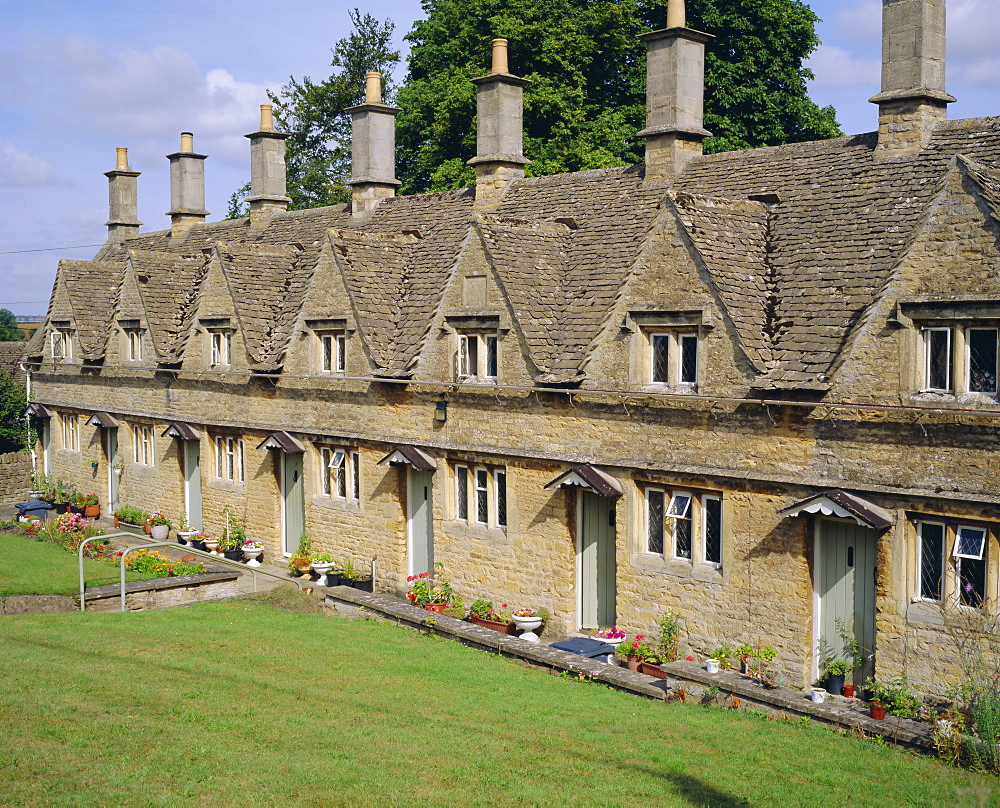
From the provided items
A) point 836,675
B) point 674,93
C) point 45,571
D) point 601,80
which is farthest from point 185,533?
point 601,80

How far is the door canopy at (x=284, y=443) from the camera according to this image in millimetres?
25047

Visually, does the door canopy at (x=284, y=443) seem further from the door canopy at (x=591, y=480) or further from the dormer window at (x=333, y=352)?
the door canopy at (x=591, y=480)

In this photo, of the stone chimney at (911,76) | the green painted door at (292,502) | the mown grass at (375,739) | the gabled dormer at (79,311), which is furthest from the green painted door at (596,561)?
the gabled dormer at (79,311)

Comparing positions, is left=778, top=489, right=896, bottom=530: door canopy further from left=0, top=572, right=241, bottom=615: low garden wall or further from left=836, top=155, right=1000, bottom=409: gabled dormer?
left=0, top=572, right=241, bottom=615: low garden wall

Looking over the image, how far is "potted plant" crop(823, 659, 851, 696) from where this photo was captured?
1548 centimetres

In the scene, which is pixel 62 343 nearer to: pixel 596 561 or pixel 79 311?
pixel 79 311

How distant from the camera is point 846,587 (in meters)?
15.7

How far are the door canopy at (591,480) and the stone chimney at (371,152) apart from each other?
14.3 metres

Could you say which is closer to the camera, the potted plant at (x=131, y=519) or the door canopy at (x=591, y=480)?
the door canopy at (x=591, y=480)

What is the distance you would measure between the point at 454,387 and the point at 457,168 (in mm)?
20461

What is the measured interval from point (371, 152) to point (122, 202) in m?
18.0

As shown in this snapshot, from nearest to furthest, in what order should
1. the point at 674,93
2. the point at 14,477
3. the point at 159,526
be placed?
the point at 674,93 < the point at 159,526 < the point at 14,477

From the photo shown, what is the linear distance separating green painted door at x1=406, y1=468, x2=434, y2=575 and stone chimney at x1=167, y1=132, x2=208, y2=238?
66.8 ft

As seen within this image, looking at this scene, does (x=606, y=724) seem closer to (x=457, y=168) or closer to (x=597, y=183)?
(x=597, y=183)
